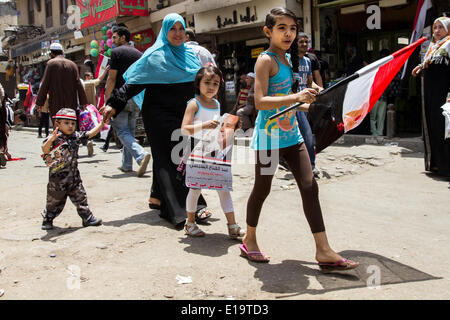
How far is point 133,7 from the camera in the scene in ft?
52.6

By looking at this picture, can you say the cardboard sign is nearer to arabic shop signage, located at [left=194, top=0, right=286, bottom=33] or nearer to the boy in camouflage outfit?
the boy in camouflage outfit

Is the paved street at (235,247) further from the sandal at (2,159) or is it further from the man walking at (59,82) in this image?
the sandal at (2,159)

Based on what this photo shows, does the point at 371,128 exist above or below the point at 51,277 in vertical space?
above

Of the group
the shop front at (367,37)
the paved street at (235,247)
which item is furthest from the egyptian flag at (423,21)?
the paved street at (235,247)

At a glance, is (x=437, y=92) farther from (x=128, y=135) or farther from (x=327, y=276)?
(x=128, y=135)

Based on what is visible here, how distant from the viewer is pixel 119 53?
6.03 meters

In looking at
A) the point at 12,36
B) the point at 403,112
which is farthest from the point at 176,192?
the point at 12,36

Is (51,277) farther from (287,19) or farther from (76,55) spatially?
(76,55)

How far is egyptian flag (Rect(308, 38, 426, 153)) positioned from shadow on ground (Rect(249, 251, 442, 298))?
85 centimetres

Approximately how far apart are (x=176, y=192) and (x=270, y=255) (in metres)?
1.22

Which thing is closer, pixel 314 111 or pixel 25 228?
pixel 314 111

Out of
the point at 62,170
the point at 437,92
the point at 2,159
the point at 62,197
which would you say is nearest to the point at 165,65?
the point at 62,170

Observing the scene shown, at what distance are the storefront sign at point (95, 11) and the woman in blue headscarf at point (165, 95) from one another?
12.7 meters

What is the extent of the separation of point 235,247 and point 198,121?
3.45 ft
